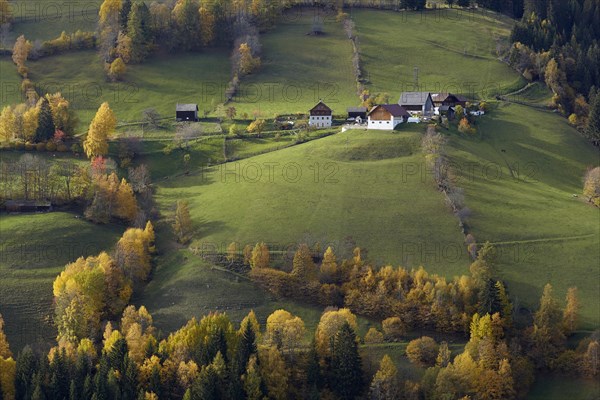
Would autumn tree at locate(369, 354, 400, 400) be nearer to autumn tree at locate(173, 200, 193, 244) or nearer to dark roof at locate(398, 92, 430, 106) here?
autumn tree at locate(173, 200, 193, 244)

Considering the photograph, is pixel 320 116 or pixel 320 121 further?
pixel 320 116

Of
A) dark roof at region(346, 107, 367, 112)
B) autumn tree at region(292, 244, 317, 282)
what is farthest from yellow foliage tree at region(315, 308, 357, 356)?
dark roof at region(346, 107, 367, 112)

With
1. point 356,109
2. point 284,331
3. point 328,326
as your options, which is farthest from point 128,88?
point 328,326

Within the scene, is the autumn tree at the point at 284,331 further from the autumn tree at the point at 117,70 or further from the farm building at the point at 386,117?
the autumn tree at the point at 117,70

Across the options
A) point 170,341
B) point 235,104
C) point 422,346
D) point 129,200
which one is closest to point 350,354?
point 422,346

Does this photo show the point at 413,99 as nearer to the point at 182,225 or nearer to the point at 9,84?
the point at 182,225

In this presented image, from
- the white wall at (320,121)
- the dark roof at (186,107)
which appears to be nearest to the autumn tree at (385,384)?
Answer: the white wall at (320,121)
